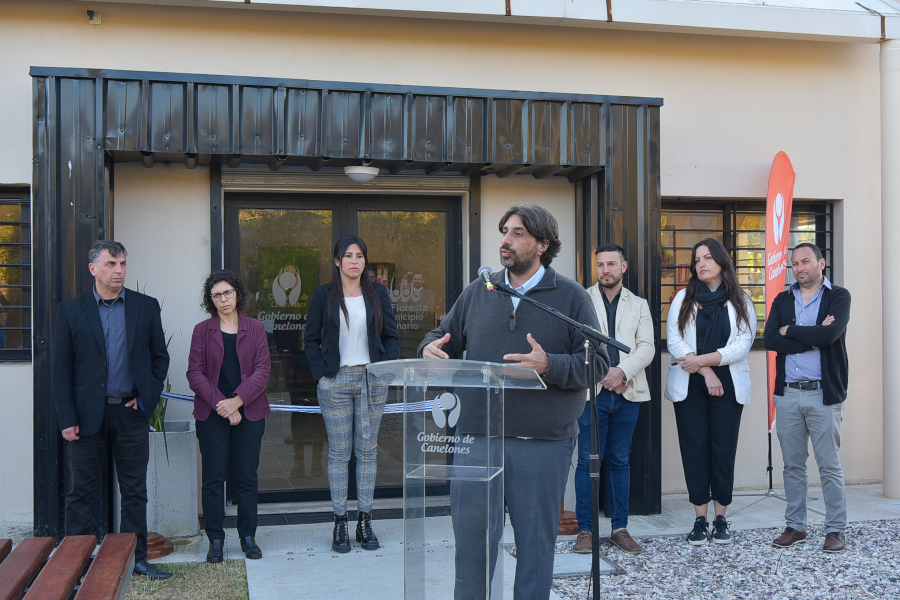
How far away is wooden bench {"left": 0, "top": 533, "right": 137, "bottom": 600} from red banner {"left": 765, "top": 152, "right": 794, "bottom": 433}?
5.28m

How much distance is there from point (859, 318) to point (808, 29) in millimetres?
2817

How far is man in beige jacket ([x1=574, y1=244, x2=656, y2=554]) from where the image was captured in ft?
18.0

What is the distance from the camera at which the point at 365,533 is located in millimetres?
5488

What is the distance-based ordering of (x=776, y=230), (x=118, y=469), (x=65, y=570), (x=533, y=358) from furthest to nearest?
(x=776, y=230), (x=118, y=469), (x=533, y=358), (x=65, y=570)

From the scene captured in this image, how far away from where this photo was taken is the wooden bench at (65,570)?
8.65 feet

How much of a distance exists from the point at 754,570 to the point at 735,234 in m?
3.47

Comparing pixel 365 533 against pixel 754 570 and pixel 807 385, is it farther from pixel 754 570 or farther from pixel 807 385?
pixel 807 385

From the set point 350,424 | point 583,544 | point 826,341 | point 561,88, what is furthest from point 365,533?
point 561,88

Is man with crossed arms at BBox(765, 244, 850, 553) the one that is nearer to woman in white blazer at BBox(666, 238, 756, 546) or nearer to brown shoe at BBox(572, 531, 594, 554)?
→ woman in white blazer at BBox(666, 238, 756, 546)

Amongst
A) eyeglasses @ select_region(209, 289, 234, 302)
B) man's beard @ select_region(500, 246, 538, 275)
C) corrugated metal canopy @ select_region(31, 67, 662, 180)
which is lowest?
eyeglasses @ select_region(209, 289, 234, 302)

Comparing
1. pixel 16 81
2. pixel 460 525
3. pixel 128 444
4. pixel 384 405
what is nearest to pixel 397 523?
pixel 384 405

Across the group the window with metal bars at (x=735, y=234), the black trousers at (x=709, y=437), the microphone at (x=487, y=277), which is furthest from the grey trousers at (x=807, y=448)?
the microphone at (x=487, y=277)

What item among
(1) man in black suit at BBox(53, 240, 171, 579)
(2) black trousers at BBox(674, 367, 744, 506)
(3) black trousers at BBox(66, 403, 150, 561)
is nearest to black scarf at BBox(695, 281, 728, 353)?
(2) black trousers at BBox(674, 367, 744, 506)

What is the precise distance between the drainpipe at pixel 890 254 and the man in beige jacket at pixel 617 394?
2893 millimetres
